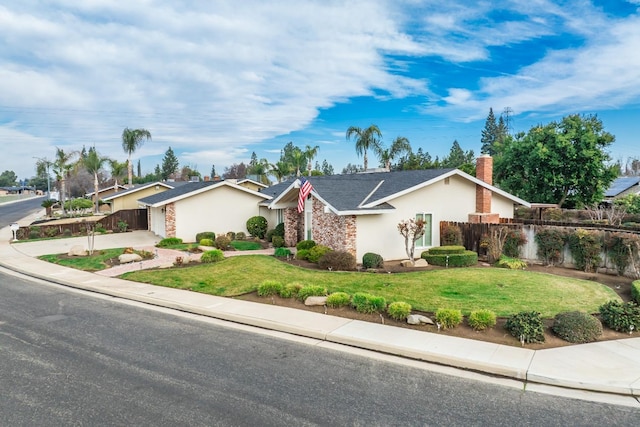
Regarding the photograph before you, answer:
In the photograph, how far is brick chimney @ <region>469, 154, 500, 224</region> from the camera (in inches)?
866

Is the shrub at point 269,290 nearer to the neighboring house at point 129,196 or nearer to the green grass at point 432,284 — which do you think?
the green grass at point 432,284

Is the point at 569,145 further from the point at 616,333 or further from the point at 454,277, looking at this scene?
the point at 616,333

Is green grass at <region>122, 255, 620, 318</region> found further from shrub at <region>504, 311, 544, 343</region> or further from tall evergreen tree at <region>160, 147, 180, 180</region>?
tall evergreen tree at <region>160, 147, 180, 180</region>

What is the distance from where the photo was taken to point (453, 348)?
882cm

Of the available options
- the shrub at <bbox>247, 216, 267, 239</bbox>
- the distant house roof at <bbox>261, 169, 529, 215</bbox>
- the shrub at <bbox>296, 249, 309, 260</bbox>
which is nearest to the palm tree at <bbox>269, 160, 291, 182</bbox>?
the shrub at <bbox>247, 216, 267, 239</bbox>

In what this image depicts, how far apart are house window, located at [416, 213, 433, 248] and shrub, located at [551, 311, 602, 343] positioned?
11.1m

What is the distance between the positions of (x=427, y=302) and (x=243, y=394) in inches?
268

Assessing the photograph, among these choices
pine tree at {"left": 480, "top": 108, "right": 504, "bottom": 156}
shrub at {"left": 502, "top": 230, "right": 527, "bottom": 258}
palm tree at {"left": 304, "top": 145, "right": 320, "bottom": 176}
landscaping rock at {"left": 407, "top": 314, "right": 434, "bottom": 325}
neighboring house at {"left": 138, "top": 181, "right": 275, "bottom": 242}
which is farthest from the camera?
pine tree at {"left": 480, "top": 108, "right": 504, "bottom": 156}

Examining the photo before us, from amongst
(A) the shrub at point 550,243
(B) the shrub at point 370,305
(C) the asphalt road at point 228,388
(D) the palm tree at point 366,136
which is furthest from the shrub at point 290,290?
(D) the palm tree at point 366,136

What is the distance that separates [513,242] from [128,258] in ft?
60.2

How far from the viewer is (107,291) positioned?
48.2 ft

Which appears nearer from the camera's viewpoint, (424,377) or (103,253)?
(424,377)

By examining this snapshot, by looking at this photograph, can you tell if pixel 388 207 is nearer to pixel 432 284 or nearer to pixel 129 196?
pixel 432 284

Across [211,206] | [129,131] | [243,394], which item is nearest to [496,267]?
[243,394]
